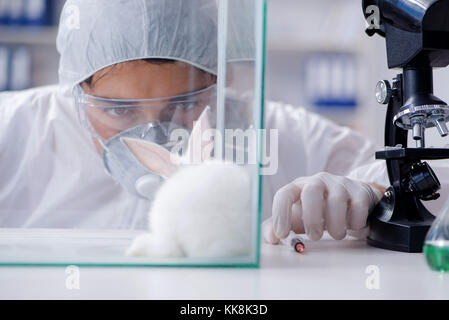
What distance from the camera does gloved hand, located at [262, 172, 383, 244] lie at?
739mm

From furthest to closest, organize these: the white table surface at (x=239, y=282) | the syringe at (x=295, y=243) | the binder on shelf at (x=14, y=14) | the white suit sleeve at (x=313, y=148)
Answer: the white suit sleeve at (x=313, y=148), the binder on shelf at (x=14, y=14), the syringe at (x=295, y=243), the white table surface at (x=239, y=282)

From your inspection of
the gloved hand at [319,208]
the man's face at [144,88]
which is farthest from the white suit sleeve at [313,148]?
the man's face at [144,88]

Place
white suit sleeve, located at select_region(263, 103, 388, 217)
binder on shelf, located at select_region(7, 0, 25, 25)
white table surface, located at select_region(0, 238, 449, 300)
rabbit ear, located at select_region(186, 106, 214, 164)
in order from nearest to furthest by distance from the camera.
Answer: white table surface, located at select_region(0, 238, 449, 300) → rabbit ear, located at select_region(186, 106, 214, 164) → binder on shelf, located at select_region(7, 0, 25, 25) → white suit sleeve, located at select_region(263, 103, 388, 217)

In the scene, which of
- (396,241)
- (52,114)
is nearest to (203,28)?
(396,241)

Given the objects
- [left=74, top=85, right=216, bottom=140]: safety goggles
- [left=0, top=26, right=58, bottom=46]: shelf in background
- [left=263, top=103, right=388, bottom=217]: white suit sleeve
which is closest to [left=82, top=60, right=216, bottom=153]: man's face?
[left=74, top=85, right=216, bottom=140]: safety goggles

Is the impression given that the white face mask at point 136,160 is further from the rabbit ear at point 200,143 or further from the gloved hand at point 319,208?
the gloved hand at point 319,208

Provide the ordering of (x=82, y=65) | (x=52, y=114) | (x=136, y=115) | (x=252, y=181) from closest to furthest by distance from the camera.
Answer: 1. (x=252, y=181)
2. (x=136, y=115)
3. (x=82, y=65)
4. (x=52, y=114)

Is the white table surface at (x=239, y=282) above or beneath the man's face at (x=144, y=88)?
beneath

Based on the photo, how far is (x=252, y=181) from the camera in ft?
1.67

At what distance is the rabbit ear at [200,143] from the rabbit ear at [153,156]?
0.02 meters

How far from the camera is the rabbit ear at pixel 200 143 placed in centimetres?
55

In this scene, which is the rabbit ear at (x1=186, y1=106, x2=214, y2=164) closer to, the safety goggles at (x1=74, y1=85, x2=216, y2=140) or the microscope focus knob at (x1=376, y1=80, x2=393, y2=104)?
the safety goggles at (x1=74, y1=85, x2=216, y2=140)
